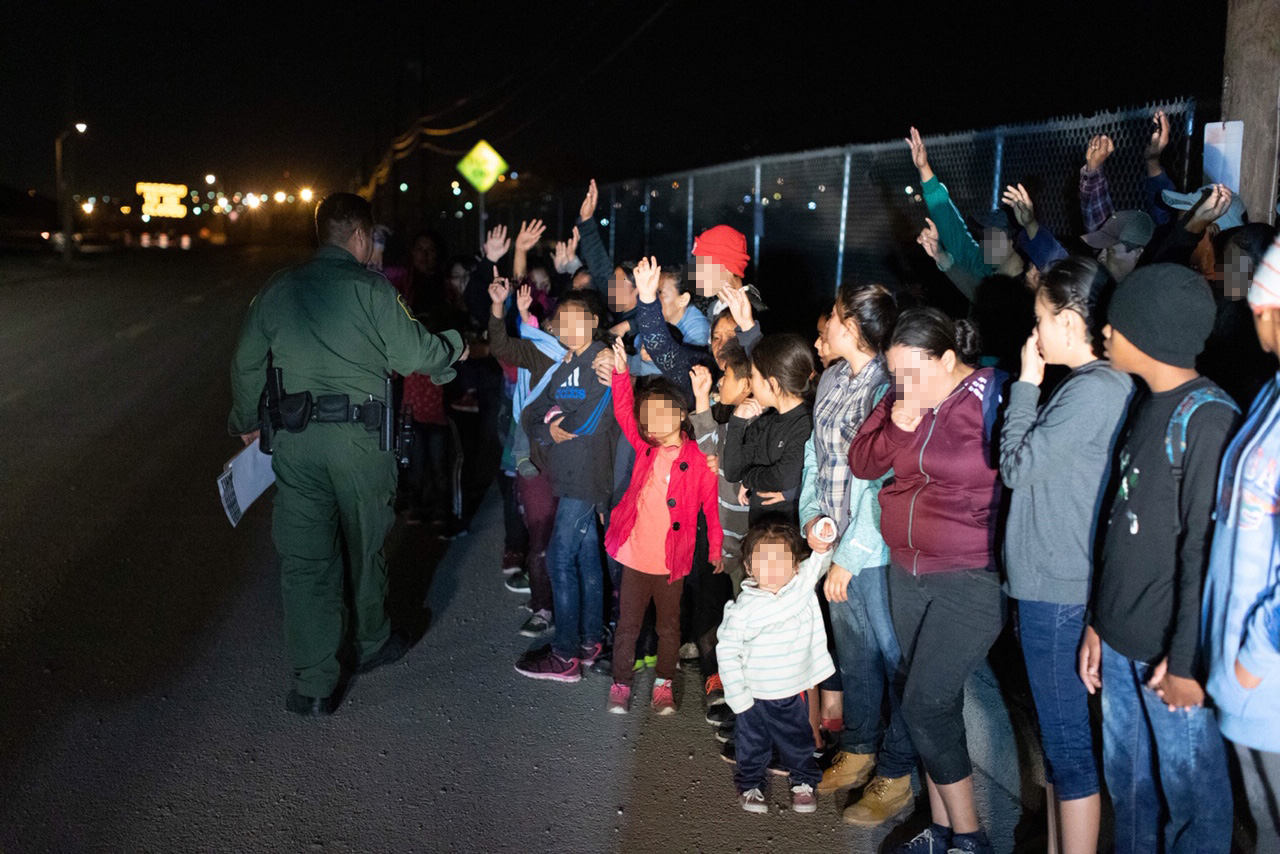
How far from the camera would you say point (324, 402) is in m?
4.63

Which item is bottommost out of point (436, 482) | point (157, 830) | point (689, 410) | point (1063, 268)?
point (157, 830)

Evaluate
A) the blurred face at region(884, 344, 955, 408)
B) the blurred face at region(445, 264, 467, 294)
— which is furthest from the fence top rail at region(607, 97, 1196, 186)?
the blurred face at region(445, 264, 467, 294)

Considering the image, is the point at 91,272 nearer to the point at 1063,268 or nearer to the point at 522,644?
the point at 522,644

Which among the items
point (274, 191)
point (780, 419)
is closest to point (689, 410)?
point (780, 419)

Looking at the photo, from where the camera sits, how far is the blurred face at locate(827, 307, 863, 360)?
3814 millimetres

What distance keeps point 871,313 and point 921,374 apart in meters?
0.55

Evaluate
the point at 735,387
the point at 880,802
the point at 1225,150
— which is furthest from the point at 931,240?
the point at 880,802

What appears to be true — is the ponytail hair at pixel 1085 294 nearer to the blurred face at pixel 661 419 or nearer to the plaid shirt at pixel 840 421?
the plaid shirt at pixel 840 421

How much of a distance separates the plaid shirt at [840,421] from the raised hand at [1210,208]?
4.63ft

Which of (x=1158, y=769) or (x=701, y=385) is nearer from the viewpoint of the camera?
(x=1158, y=769)

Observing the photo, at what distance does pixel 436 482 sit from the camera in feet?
24.7

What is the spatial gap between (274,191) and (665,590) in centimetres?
9521

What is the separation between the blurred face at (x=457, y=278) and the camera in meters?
8.64

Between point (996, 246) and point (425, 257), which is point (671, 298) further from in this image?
point (425, 257)
